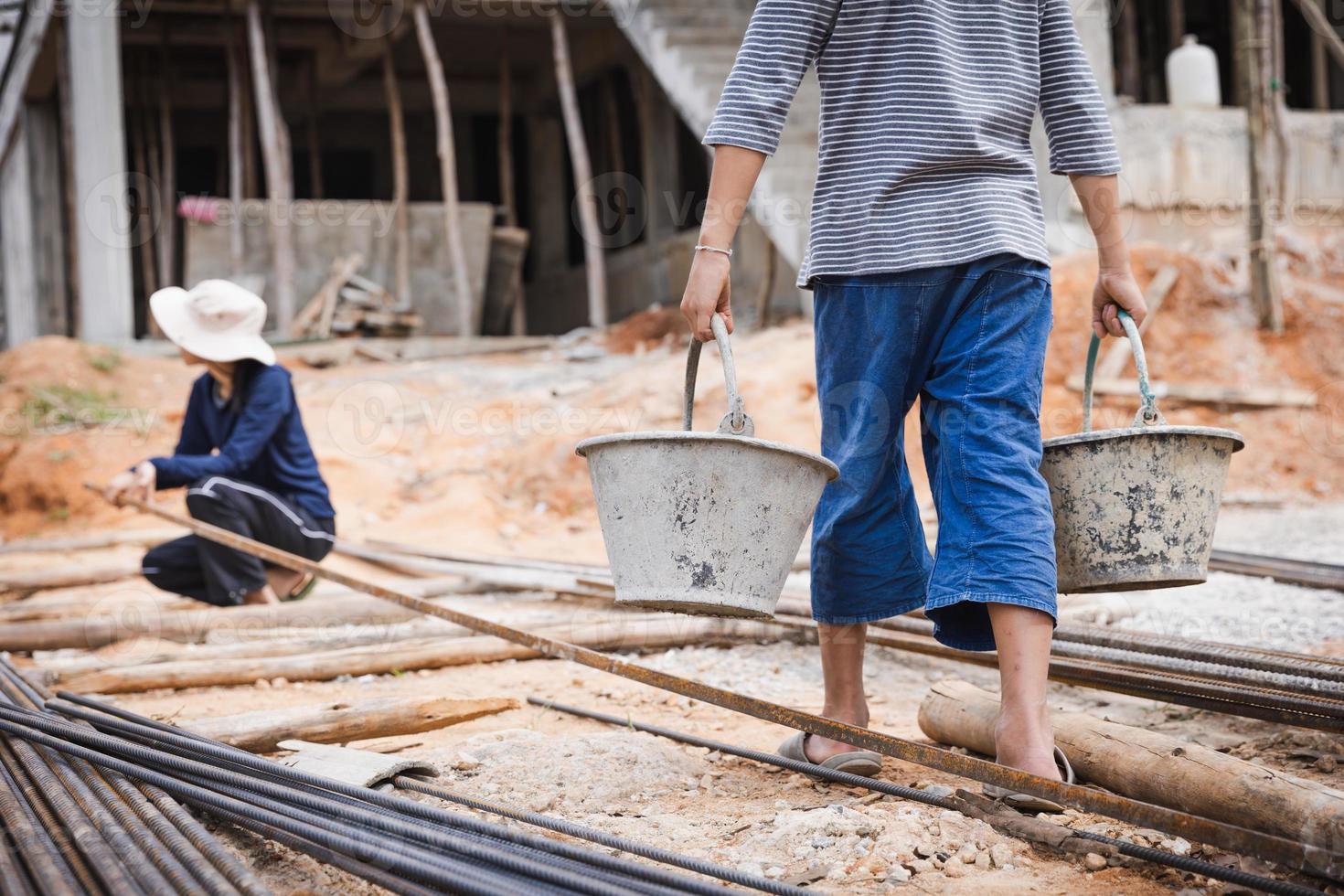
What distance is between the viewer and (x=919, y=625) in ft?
11.6

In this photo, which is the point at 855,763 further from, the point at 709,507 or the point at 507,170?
the point at 507,170

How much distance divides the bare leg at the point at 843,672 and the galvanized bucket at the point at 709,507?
1.01ft

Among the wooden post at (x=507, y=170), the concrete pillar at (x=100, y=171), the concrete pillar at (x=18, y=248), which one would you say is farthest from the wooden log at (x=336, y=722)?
the concrete pillar at (x=18, y=248)

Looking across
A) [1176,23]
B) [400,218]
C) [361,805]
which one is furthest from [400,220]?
[361,805]

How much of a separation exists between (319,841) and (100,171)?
1070 centimetres

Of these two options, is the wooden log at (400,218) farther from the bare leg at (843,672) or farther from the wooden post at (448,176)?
the bare leg at (843,672)

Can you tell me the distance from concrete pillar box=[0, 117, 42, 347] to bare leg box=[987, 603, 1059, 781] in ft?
45.5

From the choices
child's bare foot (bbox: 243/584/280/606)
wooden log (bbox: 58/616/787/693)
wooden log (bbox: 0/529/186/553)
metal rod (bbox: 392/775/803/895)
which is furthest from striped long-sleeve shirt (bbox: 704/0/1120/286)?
wooden log (bbox: 0/529/186/553)

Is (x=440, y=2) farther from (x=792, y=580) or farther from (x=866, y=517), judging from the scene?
(x=866, y=517)

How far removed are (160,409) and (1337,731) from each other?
833cm

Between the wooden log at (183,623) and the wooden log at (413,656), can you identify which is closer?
the wooden log at (413,656)

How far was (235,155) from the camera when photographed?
12.6m

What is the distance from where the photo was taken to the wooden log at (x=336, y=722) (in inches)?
113

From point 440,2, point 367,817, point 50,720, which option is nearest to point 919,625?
point 367,817
